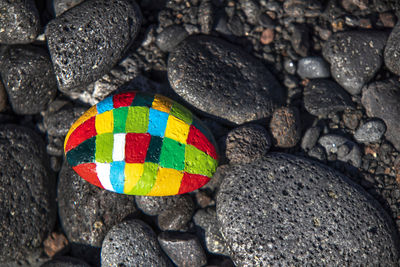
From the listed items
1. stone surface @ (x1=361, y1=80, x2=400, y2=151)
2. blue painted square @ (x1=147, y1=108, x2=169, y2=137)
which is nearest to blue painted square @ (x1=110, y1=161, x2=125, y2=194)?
blue painted square @ (x1=147, y1=108, x2=169, y2=137)

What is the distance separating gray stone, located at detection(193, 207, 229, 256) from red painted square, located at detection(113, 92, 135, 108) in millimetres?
1282

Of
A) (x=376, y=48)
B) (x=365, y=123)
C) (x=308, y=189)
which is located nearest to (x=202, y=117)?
(x=308, y=189)

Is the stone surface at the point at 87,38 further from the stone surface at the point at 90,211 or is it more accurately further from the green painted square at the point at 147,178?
the green painted square at the point at 147,178

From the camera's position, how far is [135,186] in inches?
114

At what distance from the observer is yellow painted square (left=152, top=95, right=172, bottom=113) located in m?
3.02

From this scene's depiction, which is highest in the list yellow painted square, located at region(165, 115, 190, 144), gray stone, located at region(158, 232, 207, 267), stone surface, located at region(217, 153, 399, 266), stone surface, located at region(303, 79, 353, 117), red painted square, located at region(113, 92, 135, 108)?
stone surface, located at region(303, 79, 353, 117)

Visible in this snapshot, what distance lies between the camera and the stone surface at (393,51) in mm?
3359

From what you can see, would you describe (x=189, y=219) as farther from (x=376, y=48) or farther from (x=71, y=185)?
(x=376, y=48)

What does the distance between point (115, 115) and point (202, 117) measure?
3.05 ft

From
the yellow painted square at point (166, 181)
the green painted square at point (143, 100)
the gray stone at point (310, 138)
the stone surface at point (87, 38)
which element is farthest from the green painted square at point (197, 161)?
the stone surface at point (87, 38)

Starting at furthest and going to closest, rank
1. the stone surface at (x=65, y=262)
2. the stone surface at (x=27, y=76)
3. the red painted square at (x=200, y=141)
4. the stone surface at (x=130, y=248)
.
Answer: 1. the stone surface at (x=27, y=76)
2. the stone surface at (x=65, y=262)
3. the stone surface at (x=130, y=248)
4. the red painted square at (x=200, y=141)

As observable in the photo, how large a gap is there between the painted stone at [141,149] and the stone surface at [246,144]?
233mm

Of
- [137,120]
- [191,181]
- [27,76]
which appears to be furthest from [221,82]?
[27,76]

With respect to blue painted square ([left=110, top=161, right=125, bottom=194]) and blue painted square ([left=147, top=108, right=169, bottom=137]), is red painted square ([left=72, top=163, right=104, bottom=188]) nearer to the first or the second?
blue painted square ([left=110, top=161, right=125, bottom=194])
